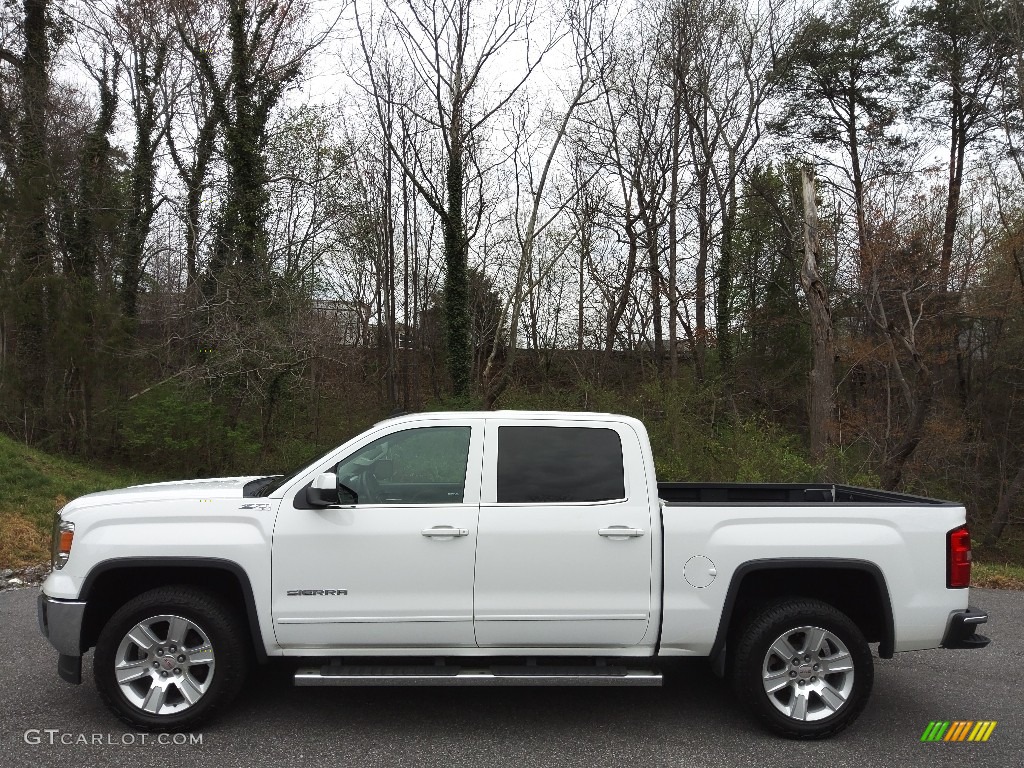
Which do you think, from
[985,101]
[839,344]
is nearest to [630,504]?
[839,344]

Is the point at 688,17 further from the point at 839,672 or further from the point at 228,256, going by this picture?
the point at 839,672

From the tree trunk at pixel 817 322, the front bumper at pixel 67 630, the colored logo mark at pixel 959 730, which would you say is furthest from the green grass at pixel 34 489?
the tree trunk at pixel 817 322

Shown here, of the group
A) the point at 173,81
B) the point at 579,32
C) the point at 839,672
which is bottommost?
the point at 839,672

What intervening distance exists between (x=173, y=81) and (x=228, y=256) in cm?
747

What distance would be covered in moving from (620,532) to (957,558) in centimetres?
197

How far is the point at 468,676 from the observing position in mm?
4281

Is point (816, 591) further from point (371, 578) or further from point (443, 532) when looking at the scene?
point (371, 578)

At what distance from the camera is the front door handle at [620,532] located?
14.6 feet

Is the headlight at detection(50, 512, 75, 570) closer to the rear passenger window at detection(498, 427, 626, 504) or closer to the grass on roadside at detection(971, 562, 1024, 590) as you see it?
the rear passenger window at detection(498, 427, 626, 504)

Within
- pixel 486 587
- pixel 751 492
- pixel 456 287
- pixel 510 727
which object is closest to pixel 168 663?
pixel 486 587

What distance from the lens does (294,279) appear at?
2098cm

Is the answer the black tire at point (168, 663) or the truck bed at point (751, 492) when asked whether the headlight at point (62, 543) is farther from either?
the truck bed at point (751, 492)

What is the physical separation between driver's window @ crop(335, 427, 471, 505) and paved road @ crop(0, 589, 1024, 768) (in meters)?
1.34

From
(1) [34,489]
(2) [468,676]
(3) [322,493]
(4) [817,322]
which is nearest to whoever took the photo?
(2) [468,676]
